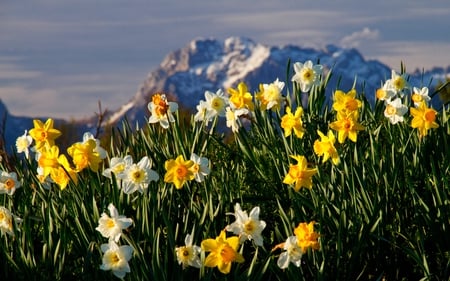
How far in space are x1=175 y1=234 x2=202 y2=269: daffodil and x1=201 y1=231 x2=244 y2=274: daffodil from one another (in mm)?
78

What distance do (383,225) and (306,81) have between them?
134 cm

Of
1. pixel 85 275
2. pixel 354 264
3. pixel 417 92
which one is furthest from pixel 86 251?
pixel 417 92

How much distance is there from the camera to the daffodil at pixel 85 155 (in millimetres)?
3764

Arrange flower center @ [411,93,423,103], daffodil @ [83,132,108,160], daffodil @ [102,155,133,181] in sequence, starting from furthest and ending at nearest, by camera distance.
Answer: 1. flower center @ [411,93,423,103]
2. daffodil @ [83,132,108,160]
3. daffodil @ [102,155,133,181]

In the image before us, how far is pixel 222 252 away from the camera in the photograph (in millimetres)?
3062

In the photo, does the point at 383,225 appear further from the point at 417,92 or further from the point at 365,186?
the point at 417,92

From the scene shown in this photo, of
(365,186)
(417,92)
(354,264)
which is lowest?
(354,264)

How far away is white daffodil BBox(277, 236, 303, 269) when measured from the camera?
3.13 metres

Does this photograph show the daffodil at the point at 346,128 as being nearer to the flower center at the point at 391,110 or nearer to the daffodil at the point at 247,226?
the flower center at the point at 391,110

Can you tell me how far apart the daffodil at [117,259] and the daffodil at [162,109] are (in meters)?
1.37

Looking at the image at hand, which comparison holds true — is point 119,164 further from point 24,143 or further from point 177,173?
point 24,143

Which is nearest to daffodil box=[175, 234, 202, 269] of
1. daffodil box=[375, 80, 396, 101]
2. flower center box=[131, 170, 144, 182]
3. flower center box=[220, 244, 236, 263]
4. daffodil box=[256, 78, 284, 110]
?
flower center box=[220, 244, 236, 263]

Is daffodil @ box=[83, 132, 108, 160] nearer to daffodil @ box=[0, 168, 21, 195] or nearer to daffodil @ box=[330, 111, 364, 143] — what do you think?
daffodil @ box=[0, 168, 21, 195]

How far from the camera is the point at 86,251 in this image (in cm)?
356
